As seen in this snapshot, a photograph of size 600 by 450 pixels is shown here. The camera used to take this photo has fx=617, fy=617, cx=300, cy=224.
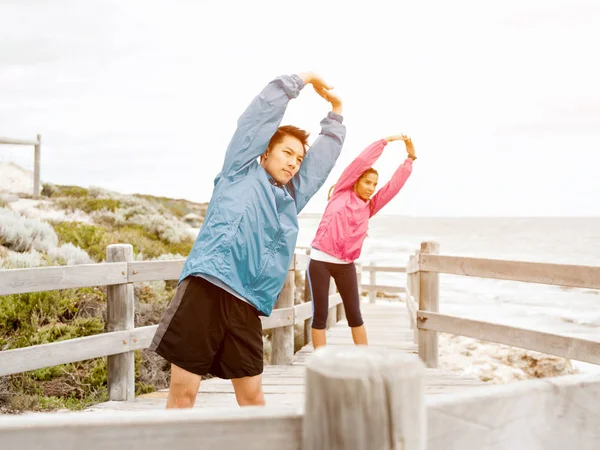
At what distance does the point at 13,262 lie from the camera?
22.5 ft

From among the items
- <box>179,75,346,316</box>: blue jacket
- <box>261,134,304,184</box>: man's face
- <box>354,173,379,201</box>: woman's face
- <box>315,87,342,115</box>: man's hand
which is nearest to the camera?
<box>179,75,346,316</box>: blue jacket

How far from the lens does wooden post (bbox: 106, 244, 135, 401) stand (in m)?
4.44

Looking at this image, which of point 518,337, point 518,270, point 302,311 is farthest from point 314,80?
point 302,311

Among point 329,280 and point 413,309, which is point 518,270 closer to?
point 329,280

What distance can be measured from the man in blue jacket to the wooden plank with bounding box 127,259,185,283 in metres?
1.84

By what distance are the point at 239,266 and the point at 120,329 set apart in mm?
2070

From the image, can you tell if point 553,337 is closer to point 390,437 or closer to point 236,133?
point 236,133

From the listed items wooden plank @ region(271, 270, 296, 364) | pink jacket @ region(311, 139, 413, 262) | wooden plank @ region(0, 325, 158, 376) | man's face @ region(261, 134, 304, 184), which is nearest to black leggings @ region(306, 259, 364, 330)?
pink jacket @ region(311, 139, 413, 262)

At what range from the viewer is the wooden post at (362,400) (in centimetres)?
80

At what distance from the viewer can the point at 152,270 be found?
185 inches

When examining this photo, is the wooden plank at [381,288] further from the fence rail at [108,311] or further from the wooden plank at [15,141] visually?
the fence rail at [108,311]

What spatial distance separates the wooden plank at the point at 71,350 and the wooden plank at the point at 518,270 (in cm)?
265

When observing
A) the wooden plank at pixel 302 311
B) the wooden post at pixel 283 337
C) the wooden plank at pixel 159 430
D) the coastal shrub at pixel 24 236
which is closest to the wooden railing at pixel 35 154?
the coastal shrub at pixel 24 236

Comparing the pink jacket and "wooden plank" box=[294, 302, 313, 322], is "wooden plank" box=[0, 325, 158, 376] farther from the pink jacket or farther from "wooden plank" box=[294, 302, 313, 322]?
"wooden plank" box=[294, 302, 313, 322]
